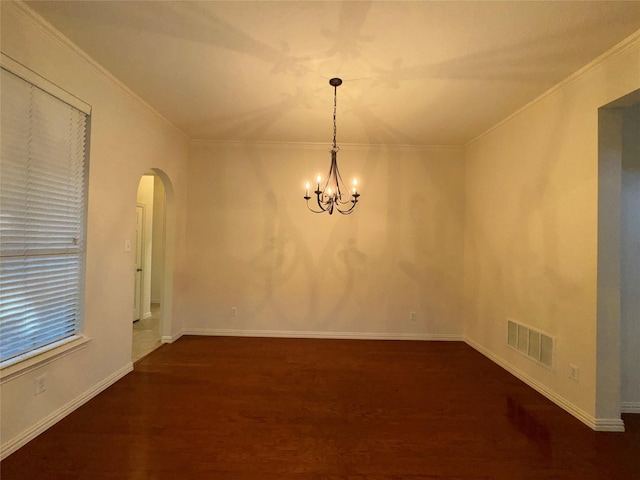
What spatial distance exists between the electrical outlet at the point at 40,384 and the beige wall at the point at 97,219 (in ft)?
0.09

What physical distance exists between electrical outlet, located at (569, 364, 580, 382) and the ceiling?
2411 mm

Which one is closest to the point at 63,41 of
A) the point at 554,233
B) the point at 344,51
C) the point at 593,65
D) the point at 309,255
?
the point at 344,51

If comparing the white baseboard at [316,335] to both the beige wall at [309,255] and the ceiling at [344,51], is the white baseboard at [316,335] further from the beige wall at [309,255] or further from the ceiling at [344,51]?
the ceiling at [344,51]

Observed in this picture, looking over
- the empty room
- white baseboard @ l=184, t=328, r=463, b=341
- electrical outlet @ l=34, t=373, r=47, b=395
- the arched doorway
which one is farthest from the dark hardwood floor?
white baseboard @ l=184, t=328, r=463, b=341

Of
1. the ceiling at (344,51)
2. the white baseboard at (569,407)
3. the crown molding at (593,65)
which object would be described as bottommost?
the white baseboard at (569,407)

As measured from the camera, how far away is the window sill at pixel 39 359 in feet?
5.86

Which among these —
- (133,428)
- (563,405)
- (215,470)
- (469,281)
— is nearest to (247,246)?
(133,428)

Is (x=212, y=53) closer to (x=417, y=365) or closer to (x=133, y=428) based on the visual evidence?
(x=133, y=428)

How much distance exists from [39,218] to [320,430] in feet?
8.12

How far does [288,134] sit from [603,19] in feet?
9.84

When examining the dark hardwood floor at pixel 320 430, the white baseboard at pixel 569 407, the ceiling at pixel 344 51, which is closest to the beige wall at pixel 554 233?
the white baseboard at pixel 569 407

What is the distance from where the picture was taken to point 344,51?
7.09 ft

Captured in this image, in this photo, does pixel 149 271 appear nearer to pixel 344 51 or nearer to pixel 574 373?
pixel 344 51

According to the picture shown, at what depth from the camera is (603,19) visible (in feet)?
5.95
